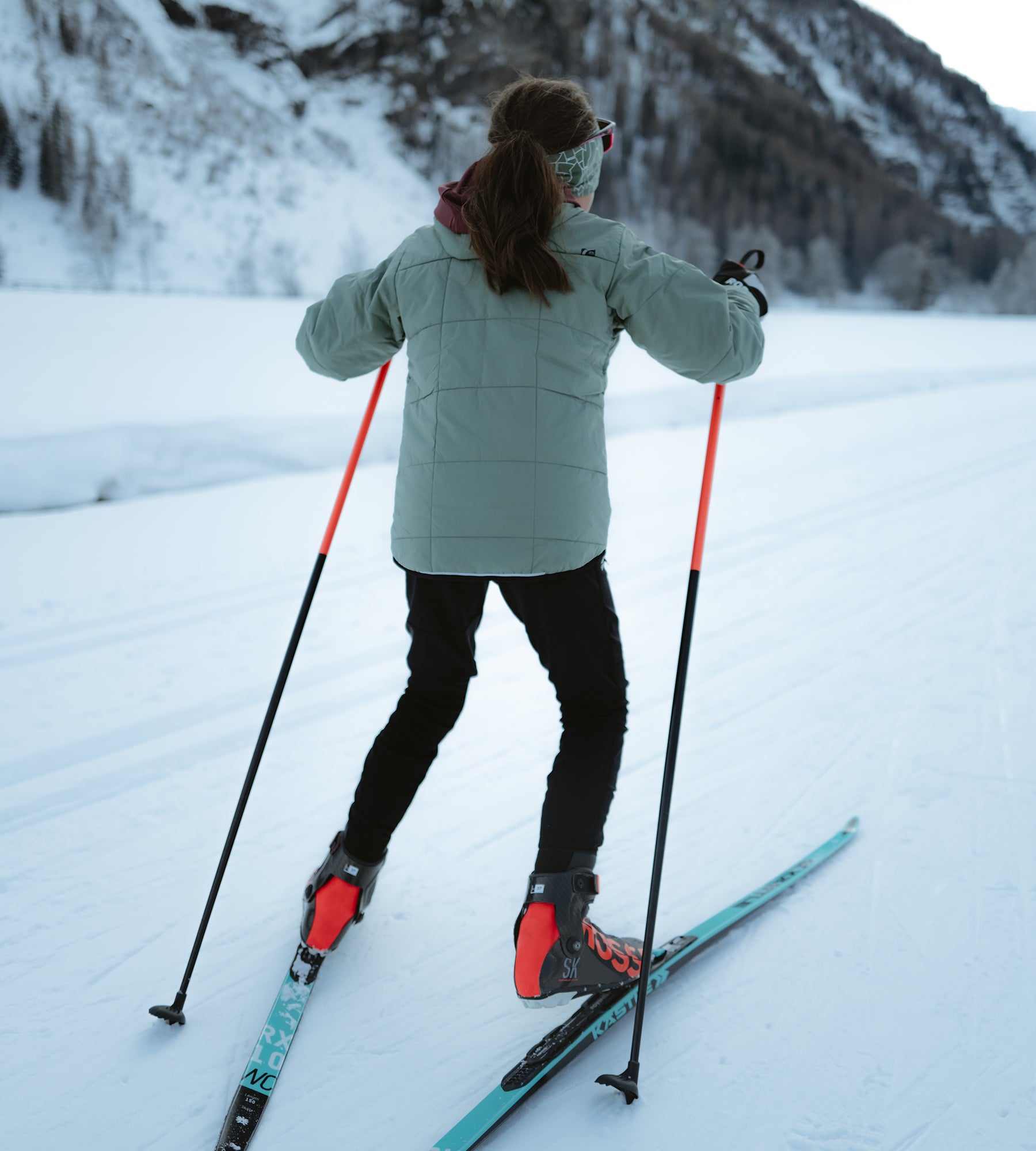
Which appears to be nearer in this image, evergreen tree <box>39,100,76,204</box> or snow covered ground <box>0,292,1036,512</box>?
snow covered ground <box>0,292,1036,512</box>

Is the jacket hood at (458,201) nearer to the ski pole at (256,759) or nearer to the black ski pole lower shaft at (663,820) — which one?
the ski pole at (256,759)

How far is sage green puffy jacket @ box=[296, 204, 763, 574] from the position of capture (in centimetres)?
113

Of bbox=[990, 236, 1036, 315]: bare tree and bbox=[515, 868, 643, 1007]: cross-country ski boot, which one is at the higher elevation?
bbox=[990, 236, 1036, 315]: bare tree

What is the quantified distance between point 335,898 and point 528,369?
0.97 m

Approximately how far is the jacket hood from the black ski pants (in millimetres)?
520

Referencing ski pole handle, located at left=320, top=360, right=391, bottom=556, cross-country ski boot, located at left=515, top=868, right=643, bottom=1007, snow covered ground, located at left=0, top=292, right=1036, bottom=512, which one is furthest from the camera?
snow covered ground, located at left=0, top=292, right=1036, bottom=512

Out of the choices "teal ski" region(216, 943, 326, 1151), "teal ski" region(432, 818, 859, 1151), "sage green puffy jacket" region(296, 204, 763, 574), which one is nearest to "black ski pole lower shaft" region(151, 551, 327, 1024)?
"teal ski" region(216, 943, 326, 1151)

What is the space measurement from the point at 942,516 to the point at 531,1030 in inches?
160

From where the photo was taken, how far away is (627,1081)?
115 centimetres

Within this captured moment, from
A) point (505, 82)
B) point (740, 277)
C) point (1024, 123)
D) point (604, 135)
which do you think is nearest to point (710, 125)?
point (505, 82)

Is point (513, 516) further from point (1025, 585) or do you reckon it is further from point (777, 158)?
point (777, 158)

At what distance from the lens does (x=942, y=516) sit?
4.44 meters

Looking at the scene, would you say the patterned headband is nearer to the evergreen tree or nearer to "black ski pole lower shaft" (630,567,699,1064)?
"black ski pole lower shaft" (630,567,699,1064)

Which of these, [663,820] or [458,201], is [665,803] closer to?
[663,820]
